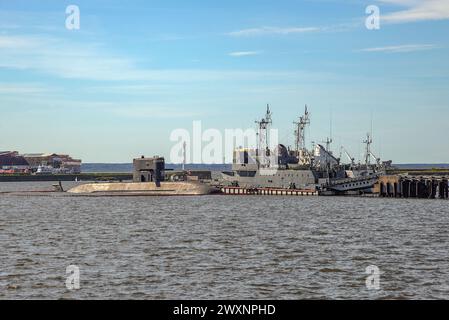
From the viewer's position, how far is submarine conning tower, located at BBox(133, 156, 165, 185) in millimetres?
139500

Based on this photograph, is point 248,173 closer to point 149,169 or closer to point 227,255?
point 149,169

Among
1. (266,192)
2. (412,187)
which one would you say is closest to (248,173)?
(266,192)

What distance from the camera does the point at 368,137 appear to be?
13588 centimetres

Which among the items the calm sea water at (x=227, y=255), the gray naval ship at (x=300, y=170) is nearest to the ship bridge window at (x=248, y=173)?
the gray naval ship at (x=300, y=170)

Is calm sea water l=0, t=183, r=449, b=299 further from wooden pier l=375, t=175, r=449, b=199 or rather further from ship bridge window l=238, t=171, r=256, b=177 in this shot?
ship bridge window l=238, t=171, r=256, b=177

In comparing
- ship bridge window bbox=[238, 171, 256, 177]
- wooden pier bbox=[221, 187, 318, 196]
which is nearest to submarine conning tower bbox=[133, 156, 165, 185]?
wooden pier bbox=[221, 187, 318, 196]

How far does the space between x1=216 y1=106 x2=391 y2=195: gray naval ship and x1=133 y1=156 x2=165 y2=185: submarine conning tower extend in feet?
47.5

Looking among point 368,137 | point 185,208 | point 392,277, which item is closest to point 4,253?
point 392,277

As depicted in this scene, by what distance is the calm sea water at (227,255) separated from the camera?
112ft

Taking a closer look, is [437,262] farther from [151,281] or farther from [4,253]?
[4,253]
